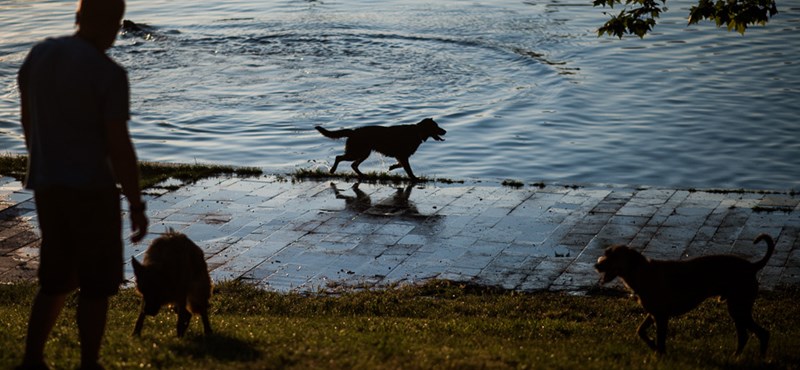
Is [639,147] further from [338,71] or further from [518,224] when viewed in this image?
[338,71]

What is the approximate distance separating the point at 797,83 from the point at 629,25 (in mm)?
17955

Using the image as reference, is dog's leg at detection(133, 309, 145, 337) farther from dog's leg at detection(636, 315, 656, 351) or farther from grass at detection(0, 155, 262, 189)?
grass at detection(0, 155, 262, 189)

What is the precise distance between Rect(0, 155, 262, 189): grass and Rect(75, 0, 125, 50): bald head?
9.94 meters

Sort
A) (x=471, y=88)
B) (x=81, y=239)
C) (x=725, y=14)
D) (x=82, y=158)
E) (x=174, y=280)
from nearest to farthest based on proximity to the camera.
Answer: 1. (x=82, y=158)
2. (x=81, y=239)
3. (x=174, y=280)
4. (x=725, y=14)
5. (x=471, y=88)

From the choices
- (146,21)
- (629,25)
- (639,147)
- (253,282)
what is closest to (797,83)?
(639,147)

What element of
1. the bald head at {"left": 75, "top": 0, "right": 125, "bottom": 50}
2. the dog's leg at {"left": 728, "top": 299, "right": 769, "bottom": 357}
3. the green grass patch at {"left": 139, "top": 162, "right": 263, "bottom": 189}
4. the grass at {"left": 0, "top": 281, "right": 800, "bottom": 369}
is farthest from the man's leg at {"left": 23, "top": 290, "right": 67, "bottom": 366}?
the green grass patch at {"left": 139, "top": 162, "right": 263, "bottom": 189}

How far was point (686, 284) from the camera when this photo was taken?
7820 mm

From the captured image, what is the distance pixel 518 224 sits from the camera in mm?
13336

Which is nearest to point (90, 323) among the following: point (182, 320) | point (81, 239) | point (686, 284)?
point (81, 239)

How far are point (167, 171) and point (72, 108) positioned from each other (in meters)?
11.3

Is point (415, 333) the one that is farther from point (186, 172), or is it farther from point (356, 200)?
point (186, 172)

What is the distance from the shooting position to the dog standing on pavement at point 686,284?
7789mm

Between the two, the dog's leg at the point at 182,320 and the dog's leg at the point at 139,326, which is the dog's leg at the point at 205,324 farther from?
the dog's leg at the point at 139,326

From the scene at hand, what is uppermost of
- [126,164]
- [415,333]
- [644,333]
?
[126,164]
